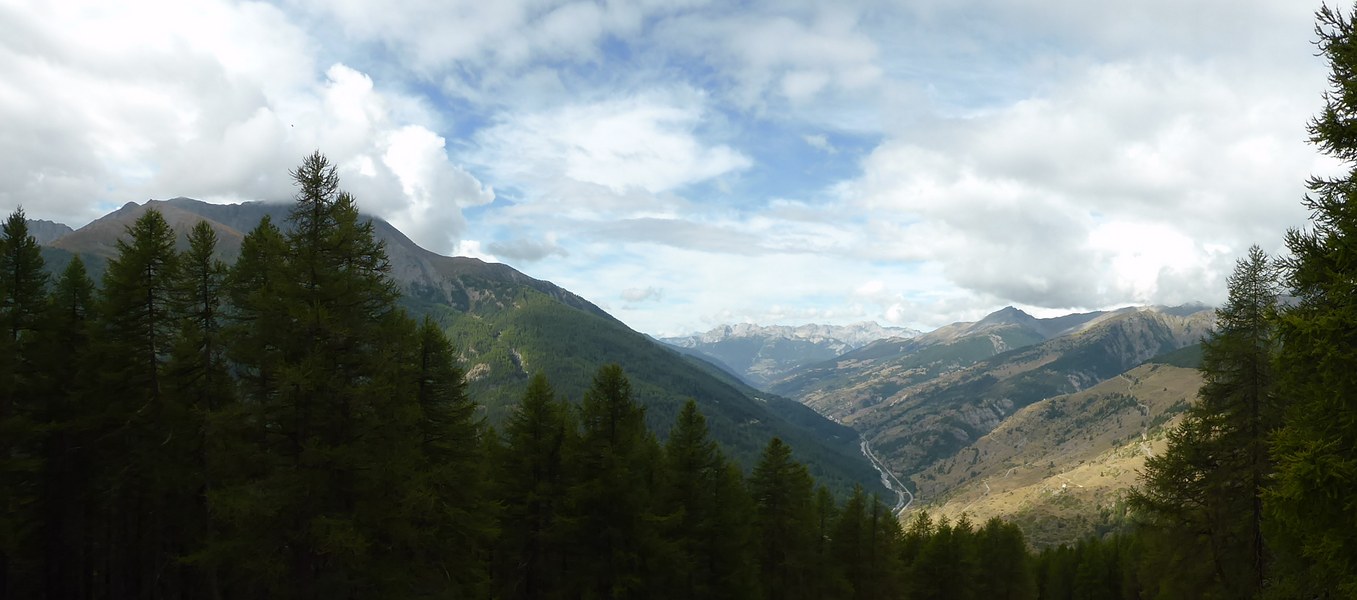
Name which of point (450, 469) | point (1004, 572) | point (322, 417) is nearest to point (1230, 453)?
point (450, 469)

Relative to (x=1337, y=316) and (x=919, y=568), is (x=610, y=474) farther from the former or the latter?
(x=919, y=568)

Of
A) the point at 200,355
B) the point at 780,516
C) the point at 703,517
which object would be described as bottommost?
the point at 780,516

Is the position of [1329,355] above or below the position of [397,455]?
above

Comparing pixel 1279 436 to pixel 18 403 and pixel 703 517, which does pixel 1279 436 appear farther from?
pixel 18 403

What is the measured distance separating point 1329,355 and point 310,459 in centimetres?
2001

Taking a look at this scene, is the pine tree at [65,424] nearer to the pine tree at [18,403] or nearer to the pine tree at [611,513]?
the pine tree at [18,403]

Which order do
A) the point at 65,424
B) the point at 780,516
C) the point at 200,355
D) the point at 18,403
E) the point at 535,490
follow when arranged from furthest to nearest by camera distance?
the point at 780,516 < the point at 535,490 < the point at 18,403 < the point at 65,424 < the point at 200,355

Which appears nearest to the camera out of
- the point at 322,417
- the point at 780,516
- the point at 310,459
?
the point at 310,459

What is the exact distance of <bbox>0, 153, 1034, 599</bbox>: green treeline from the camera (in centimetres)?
1537

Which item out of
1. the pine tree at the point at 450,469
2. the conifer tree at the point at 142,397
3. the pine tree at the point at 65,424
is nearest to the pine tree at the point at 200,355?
the conifer tree at the point at 142,397

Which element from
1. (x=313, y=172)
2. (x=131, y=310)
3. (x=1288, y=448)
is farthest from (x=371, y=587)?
(x=1288, y=448)

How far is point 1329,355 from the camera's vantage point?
10.3 metres

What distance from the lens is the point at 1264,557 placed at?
21.7m

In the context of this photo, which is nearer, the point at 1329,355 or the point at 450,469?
the point at 1329,355
